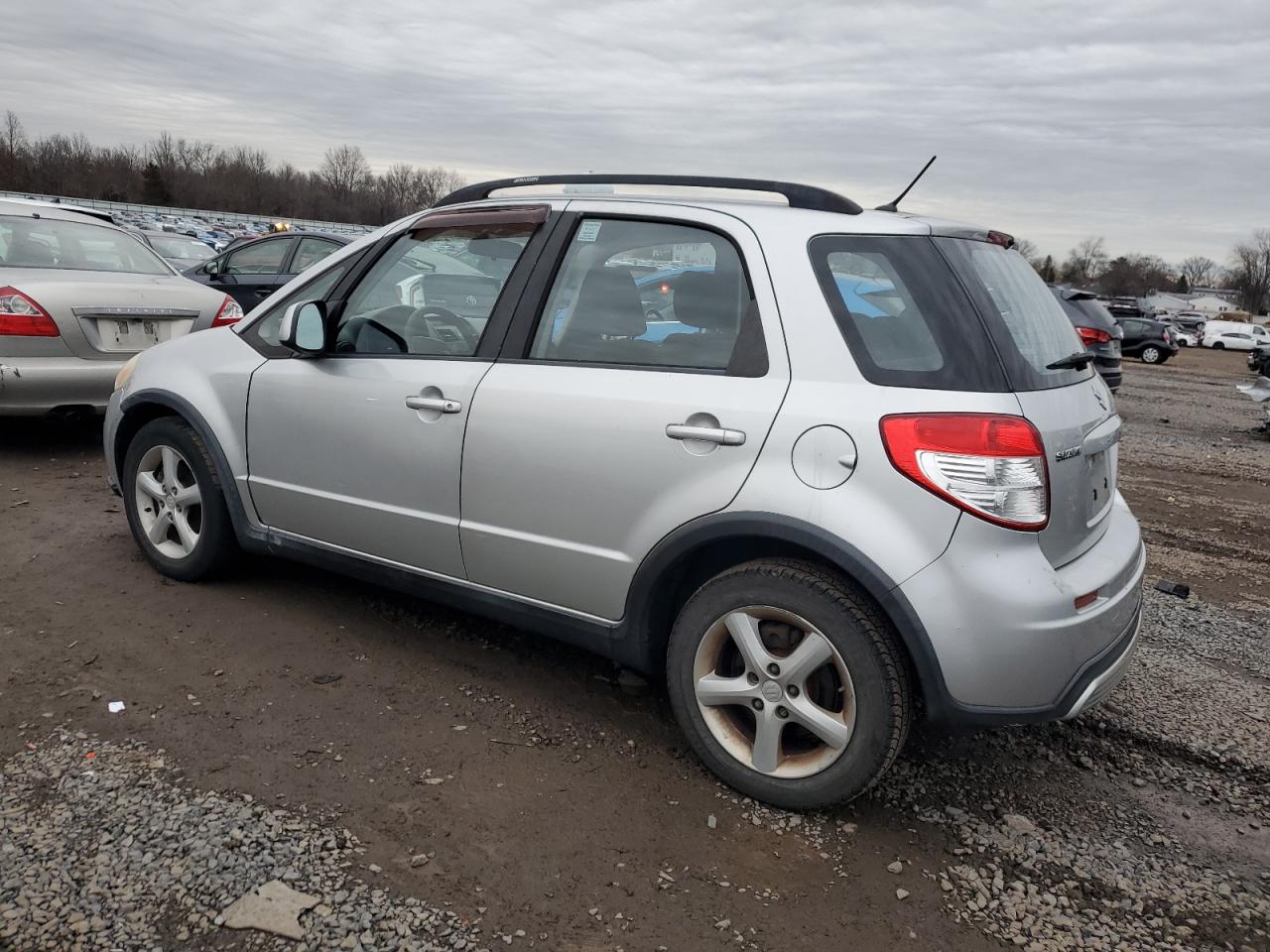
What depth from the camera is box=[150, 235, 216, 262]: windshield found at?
1641cm

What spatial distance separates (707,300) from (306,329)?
1.61 metres

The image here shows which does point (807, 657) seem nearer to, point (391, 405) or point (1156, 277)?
point (391, 405)

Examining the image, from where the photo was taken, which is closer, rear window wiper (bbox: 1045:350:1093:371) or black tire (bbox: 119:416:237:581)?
rear window wiper (bbox: 1045:350:1093:371)

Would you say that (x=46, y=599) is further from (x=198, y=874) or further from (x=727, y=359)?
(x=727, y=359)

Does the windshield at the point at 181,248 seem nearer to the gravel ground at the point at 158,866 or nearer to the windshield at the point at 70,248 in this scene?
the windshield at the point at 70,248

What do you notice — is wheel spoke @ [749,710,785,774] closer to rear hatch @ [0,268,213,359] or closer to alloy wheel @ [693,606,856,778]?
alloy wheel @ [693,606,856,778]

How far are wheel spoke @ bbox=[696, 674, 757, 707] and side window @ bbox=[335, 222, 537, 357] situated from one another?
1428mm

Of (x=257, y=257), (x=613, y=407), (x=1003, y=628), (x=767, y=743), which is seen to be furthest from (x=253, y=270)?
(x=1003, y=628)

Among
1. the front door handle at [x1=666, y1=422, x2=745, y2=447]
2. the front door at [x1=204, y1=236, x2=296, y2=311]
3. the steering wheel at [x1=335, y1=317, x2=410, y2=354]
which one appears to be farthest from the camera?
the front door at [x1=204, y1=236, x2=296, y2=311]

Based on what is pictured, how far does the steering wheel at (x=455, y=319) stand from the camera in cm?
347

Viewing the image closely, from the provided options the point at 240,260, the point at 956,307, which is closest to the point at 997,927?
the point at 956,307

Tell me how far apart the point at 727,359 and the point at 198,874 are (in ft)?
6.49

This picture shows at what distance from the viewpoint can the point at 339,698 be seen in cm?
346

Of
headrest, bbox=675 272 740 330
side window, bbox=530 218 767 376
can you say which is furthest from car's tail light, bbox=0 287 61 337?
headrest, bbox=675 272 740 330
